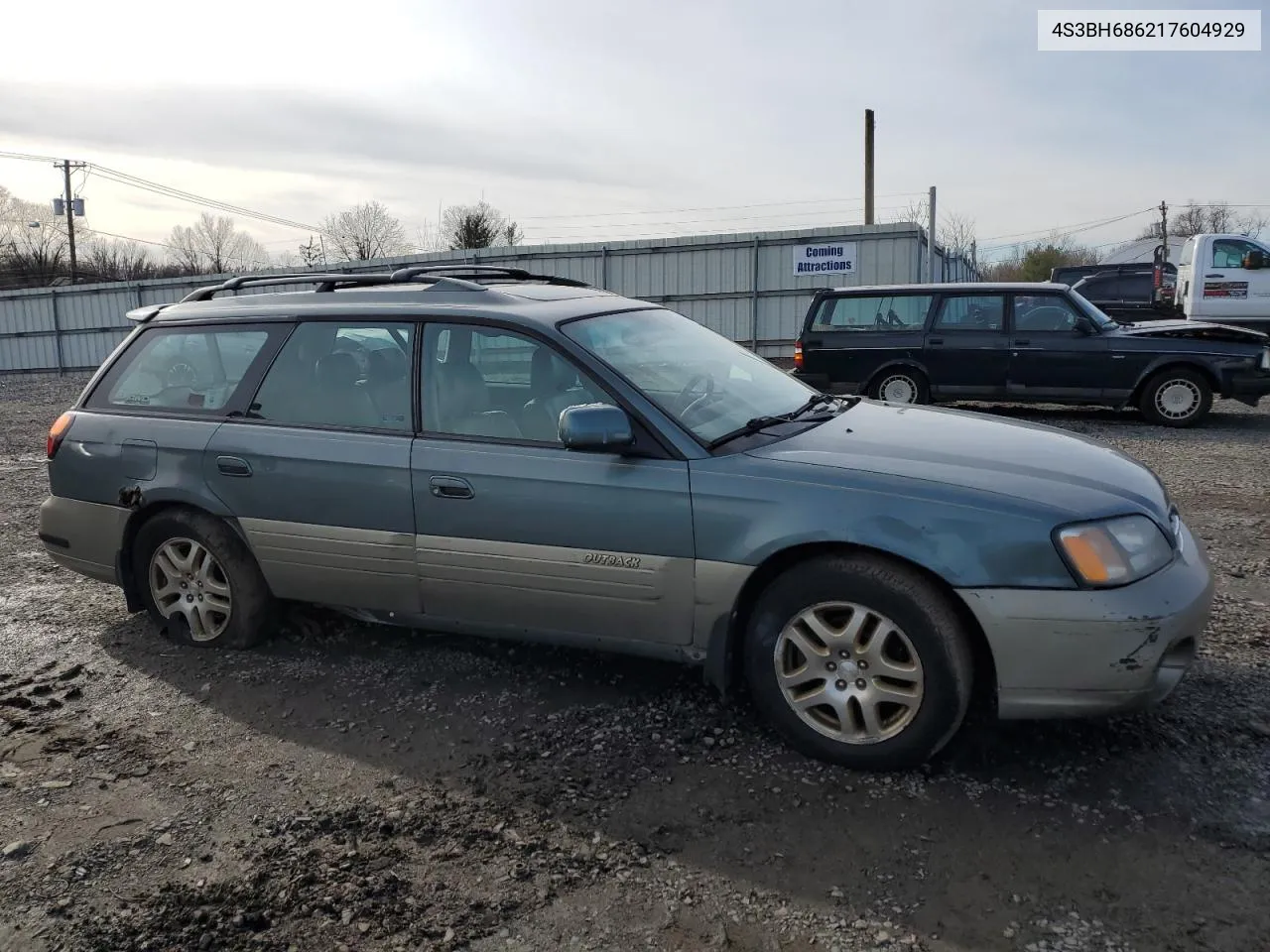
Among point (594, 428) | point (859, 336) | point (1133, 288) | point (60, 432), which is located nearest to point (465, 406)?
point (594, 428)

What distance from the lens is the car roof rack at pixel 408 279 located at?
168 inches

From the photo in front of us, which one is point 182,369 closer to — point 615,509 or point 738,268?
point 615,509

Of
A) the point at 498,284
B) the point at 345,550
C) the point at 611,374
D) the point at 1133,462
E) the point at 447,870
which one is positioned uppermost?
the point at 498,284

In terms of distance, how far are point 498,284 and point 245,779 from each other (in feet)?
7.60

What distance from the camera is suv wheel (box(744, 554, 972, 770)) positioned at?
3.01 metres

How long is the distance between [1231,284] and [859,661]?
16799mm

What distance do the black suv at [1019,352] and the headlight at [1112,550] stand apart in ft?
28.2

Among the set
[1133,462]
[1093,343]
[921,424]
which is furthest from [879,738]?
[1093,343]

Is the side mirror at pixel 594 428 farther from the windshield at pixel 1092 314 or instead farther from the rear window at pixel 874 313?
the windshield at pixel 1092 314

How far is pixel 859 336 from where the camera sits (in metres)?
11.8

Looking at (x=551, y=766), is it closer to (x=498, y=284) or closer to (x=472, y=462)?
(x=472, y=462)

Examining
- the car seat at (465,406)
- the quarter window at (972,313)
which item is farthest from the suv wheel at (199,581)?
the quarter window at (972,313)

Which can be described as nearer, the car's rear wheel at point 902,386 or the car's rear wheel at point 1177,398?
the car's rear wheel at point 1177,398

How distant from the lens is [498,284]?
4.36m
